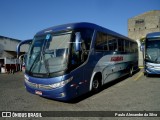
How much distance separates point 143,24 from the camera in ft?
156

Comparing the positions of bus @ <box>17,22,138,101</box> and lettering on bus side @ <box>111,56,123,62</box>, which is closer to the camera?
bus @ <box>17,22,138,101</box>

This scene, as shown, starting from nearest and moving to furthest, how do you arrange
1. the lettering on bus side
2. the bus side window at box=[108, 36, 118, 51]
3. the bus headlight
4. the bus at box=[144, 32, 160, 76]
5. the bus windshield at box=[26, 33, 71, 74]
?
the bus headlight
the bus windshield at box=[26, 33, 71, 74]
the bus side window at box=[108, 36, 118, 51]
the lettering on bus side
the bus at box=[144, 32, 160, 76]

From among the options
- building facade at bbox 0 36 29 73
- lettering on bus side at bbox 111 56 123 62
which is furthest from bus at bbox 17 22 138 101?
building facade at bbox 0 36 29 73

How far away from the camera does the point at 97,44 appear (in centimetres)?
737

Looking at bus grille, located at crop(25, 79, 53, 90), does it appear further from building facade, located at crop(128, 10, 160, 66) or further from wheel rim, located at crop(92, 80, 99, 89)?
building facade, located at crop(128, 10, 160, 66)

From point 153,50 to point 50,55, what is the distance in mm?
8044

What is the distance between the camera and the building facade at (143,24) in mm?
44809

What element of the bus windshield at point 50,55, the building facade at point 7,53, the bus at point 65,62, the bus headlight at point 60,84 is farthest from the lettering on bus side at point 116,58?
the building facade at point 7,53

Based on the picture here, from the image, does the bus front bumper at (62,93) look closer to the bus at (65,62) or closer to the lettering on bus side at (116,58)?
the bus at (65,62)

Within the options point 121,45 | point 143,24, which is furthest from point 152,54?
point 143,24

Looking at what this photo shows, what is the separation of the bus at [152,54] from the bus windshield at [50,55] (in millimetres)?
7399

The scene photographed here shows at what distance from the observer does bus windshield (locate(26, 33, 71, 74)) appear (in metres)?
5.57

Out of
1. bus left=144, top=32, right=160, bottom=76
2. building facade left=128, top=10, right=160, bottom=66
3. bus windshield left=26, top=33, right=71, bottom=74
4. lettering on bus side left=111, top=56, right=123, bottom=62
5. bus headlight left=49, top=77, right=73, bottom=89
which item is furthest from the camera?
building facade left=128, top=10, right=160, bottom=66

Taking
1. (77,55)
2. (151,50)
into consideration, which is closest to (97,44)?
(77,55)
